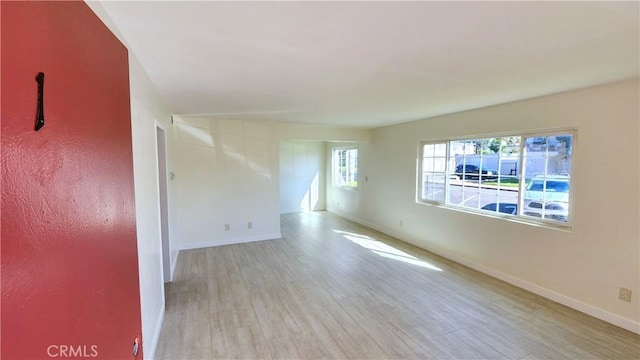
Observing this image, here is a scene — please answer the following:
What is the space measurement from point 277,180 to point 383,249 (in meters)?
2.28

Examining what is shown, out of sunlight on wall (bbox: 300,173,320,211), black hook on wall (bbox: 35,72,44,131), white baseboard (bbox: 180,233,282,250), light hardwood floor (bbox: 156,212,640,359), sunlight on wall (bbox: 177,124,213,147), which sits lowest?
light hardwood floor (bbox: 156,212,640,359)

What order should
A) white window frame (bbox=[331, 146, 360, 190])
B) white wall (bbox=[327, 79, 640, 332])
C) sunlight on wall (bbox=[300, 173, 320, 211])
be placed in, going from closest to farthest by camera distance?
1. white wall (bbox=[327, 79, 640, 332])
2. white window frame (bbox=[331, 146, 360, 190])
3. sunlight on wall (bbox=[300, 173, 320, 211])

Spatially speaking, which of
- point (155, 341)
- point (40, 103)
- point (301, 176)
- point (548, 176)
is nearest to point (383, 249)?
point (548, 176)

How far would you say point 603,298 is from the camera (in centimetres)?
262

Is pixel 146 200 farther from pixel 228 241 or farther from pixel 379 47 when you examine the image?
pixel 228 241

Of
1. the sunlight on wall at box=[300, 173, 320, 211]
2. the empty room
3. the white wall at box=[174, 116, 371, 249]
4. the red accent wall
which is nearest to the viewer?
the red accent wall

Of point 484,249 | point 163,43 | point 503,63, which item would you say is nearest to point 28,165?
point 163,43

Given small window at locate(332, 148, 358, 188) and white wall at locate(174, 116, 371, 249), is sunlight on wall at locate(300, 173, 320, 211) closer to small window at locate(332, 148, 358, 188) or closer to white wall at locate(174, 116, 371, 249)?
small window at locate(332, 148, 358, 188)

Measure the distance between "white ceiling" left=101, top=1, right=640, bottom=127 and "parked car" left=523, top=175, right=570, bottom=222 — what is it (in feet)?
3.15

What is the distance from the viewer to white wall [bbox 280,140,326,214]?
7746 mm

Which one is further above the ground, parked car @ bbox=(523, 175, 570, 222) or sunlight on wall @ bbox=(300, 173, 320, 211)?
parked car @ bbox=(523, 175, 570, 222)

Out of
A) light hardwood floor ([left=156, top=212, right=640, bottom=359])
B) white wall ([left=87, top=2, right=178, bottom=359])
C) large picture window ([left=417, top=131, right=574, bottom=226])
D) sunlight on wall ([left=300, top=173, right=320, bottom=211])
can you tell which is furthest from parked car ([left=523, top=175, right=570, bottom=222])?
sunlight on wall ([left=300, top=173, right=320, bottom=211])

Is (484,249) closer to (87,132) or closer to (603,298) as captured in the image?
(603,298)

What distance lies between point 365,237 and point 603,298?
3.31 m
